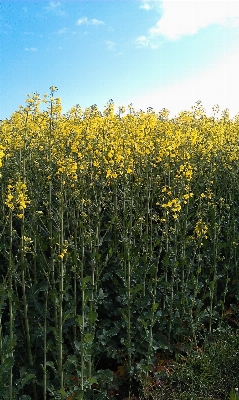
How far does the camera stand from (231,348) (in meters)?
5.11

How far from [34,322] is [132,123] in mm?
2772

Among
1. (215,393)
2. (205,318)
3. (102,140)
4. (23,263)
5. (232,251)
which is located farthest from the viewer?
(232,251)

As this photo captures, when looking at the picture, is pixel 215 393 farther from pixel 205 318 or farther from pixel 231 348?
pixel 205 318

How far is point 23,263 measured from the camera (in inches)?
168

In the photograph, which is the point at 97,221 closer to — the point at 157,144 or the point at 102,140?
the point at 102,140

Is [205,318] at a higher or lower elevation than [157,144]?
lower

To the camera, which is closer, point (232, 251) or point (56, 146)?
point (56, 146)

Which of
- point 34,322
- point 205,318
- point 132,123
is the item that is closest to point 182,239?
point 205,318

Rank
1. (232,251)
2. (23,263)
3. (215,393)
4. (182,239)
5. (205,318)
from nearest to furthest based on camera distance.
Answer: (23,263) → (215,393) → (182,239) → (205,318) → (232,251)

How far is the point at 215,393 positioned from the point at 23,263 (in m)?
2.40

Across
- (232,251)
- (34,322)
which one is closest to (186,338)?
(232,251)

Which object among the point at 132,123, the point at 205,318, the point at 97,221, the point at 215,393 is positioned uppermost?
the point at 132,123

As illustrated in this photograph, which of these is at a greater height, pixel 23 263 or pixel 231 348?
pixel 23 263

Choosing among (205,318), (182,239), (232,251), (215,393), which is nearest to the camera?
(215,393)
